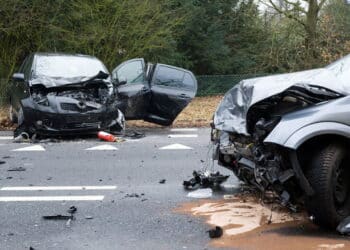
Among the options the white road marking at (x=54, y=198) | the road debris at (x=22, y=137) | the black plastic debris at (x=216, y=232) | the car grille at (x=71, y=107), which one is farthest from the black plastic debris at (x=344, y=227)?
the road debris at (x=22, y=137)

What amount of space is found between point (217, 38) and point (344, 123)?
20440 mm

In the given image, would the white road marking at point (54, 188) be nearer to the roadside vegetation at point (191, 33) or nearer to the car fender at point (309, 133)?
the car fender at point (309, 133)

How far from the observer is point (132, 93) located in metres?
11.8

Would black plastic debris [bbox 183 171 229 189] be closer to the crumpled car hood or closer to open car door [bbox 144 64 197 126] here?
the crumpled car hood

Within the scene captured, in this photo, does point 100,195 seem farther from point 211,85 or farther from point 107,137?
point 211,85

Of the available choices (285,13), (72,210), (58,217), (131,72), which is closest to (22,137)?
(131,72)

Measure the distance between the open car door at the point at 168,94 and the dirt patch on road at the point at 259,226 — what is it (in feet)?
19.7

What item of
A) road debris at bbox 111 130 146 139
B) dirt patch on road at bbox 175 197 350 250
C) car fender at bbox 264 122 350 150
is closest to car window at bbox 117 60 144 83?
road debris at bbox 111 130 146 139

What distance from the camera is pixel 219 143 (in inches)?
240

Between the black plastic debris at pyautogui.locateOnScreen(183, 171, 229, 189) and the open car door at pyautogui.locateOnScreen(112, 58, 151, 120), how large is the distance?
202 inches

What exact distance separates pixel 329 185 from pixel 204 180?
230 centimetres

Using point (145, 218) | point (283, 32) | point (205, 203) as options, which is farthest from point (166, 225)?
point (283, 32)

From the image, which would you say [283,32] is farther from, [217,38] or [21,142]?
[21,142]

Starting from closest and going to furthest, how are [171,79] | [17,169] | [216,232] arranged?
[216,232] < [17,169] < [171,79]
